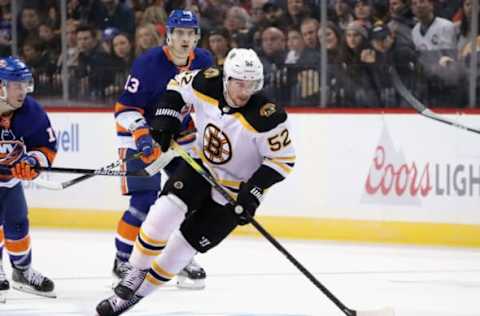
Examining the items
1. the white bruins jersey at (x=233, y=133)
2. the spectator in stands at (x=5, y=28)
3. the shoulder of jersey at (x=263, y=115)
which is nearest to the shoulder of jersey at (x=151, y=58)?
the white bruins jersey at (x=233, y=133)

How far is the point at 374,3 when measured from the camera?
8055 mm

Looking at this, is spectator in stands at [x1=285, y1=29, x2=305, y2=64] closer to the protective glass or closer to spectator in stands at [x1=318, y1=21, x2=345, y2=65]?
spectator in stands at [x1=318, y1=21, x2=345, y2=65]

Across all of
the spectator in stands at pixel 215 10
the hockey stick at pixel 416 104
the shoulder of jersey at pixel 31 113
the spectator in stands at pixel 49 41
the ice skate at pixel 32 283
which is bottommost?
the ice skate at pixel 32 283

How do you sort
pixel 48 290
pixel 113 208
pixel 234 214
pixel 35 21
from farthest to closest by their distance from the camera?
pixel 35 21
pixel 113 208
pixel 48 290
pixel 234 214

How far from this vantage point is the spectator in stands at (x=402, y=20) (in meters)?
7.93

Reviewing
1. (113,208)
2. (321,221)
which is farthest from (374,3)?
(113,208)

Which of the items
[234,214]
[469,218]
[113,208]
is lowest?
[113,208]

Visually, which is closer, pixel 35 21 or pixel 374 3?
pixel 374 3

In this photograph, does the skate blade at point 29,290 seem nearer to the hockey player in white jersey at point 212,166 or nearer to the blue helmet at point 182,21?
the hockey player in white jersey at point 212,166

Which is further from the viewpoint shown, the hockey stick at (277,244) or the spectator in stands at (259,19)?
the spectator in stands at (259,19)

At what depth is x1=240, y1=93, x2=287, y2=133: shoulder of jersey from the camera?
485 centimetres

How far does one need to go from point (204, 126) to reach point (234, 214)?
1.25ft

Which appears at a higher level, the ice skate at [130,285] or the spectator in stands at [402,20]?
the spectator in stands at [402,20]

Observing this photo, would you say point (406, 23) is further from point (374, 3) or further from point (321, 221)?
point (321, 221)
